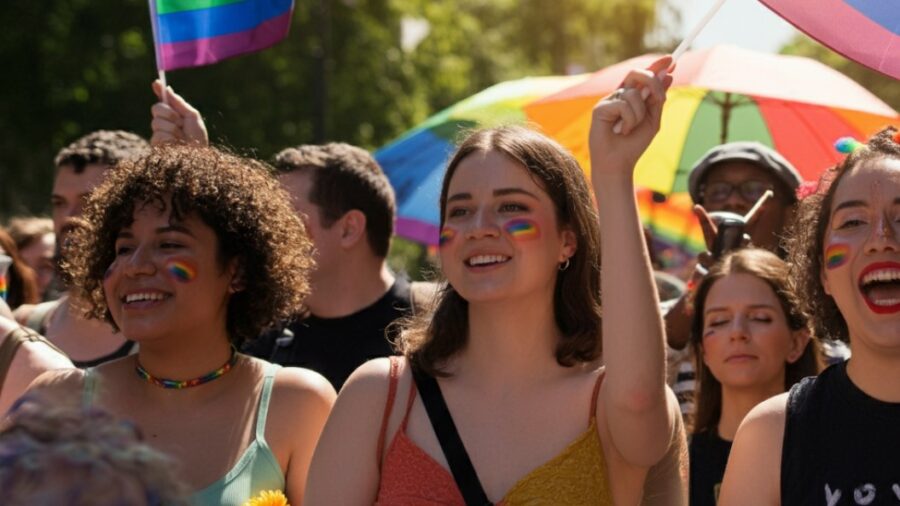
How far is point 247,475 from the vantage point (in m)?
3.60

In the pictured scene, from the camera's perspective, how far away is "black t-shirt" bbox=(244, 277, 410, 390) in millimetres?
5008

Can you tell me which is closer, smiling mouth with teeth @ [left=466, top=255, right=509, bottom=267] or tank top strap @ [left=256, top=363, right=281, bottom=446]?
smiling mouth with teeth @ [left=466, top=255, right=509, bottom=267]

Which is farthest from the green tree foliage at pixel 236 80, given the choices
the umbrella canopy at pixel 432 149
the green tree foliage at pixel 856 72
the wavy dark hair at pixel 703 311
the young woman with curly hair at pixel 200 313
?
the young woman with curly hair at pixel 200 313

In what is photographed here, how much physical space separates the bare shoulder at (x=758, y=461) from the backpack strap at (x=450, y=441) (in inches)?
20.8

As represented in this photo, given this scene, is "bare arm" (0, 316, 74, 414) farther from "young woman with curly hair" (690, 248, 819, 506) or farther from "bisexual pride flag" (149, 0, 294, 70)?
"young woman with curly hair" (690, 248, 819, 506)

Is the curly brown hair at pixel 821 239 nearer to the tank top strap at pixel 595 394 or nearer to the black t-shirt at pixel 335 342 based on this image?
the tank top strap at pixel 595 394

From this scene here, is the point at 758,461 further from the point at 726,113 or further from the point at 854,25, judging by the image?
the point at 726,113

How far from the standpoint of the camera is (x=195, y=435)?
12.1 feet

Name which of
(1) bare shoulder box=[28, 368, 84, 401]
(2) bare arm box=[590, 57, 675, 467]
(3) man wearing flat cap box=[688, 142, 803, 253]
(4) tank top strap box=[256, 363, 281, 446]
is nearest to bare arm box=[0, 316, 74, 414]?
(1) bare shoulder box=[28, 368, 84, 401]

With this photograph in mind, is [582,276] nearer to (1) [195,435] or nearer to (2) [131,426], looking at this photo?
(1) [195,435]

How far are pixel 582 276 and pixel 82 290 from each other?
152 cm

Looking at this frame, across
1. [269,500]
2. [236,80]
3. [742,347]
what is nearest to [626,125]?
[269,500]

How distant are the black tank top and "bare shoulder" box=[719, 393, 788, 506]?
2 centimetres

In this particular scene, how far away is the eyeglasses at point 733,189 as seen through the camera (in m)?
5.56
